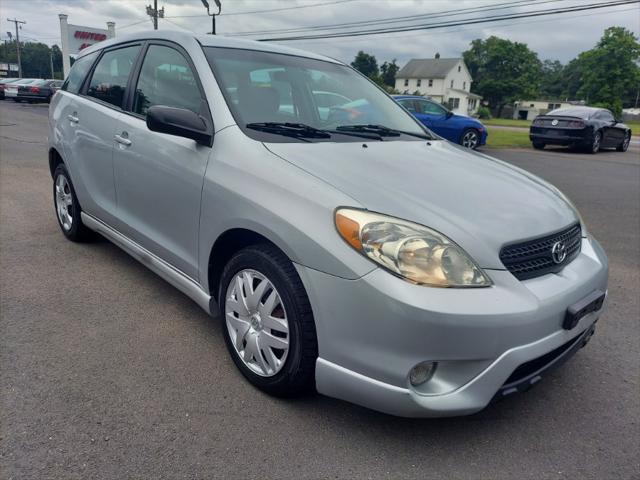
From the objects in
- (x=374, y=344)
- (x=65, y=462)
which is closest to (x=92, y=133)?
(x=65, y=462)

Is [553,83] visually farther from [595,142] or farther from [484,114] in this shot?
[595,142]

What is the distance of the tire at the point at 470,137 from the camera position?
13.8m

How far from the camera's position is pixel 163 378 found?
260 centimetres

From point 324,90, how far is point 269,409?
6.68ft

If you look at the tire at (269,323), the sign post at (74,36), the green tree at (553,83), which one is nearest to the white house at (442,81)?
the green tree at (553,83)

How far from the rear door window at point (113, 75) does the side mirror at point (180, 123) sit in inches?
44.6

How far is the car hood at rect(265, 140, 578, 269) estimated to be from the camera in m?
2.07

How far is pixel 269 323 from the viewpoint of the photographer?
7.61 ft

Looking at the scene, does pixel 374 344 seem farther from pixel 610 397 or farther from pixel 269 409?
pixel 610 397

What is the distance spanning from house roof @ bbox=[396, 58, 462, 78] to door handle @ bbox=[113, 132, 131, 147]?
81.1 meters

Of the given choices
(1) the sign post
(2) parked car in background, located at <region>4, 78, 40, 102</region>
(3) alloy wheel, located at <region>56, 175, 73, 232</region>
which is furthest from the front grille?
(1) the sign post

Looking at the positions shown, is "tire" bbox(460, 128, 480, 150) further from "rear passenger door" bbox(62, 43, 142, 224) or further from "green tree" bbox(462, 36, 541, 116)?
"green tree" bbox(462, 36, 541, 116)

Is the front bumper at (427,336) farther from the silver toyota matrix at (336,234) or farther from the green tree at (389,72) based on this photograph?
the green tree at (389,72)

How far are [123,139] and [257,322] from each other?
171 centimetres
